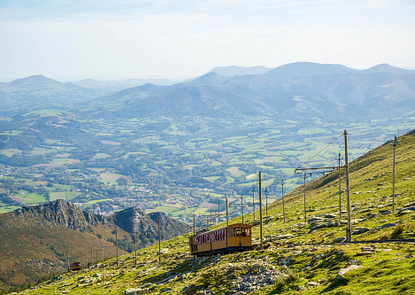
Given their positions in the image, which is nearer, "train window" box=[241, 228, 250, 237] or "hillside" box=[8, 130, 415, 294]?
"hillside" box=[8, 130, 415, 294]

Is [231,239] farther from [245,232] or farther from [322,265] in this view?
[322,265]

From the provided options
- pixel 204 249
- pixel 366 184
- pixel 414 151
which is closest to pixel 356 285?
pixel 204 249

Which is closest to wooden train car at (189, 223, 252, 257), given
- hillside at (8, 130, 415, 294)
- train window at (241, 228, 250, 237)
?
train window at (241, 228, 250, 237)

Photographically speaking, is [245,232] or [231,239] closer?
[231,239]

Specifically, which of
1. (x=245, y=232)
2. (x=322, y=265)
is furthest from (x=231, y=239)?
(x=322, y=265)

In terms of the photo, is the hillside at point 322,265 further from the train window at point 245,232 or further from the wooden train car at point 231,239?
the train window at point 245,232

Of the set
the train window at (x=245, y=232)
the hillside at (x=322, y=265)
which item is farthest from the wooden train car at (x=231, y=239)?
the hillside at (x=322, y=265)

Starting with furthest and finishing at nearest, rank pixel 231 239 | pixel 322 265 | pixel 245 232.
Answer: pixel 245 232 < pixel 231 239 < pixel 322 265

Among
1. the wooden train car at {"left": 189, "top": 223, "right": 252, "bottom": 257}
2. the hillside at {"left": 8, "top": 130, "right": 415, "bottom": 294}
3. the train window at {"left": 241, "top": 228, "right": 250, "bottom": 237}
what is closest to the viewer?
the hillside at {"left": 8, "top": 130, "right": 415, "bottom": 294}

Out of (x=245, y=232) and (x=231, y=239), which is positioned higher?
(x=245, y=232)

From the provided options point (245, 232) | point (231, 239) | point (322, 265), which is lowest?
point (231, 239)

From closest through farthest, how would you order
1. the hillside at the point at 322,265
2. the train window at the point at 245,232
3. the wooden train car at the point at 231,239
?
the hillside at the point at 322,265 → the wooden train car at the point at 231,239 → the train window at the point at 245,232

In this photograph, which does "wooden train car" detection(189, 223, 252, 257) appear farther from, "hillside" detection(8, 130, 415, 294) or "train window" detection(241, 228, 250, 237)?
"hillside" detection(8, 130, 415, 294)

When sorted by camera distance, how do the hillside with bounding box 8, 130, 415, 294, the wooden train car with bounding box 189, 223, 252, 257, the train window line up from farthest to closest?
the train window, the wooden train car with bounding box 189, 223, 252, 257, the hillside with bounding box 8, 130, 415, 294
